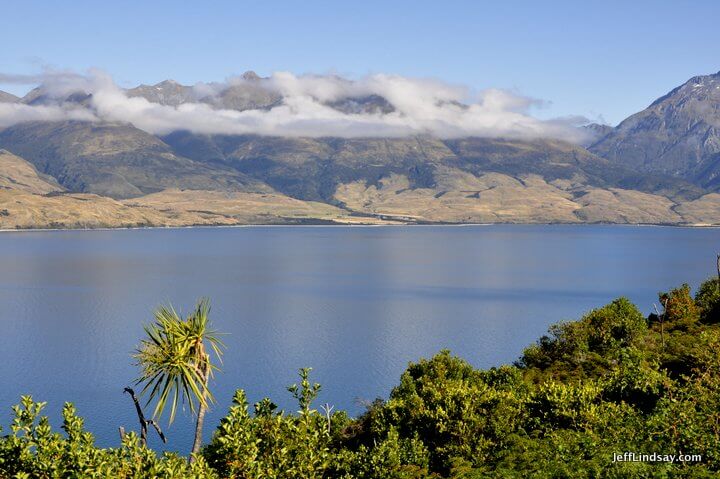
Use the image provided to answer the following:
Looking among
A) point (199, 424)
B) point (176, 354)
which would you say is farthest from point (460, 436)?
point (176, 354)

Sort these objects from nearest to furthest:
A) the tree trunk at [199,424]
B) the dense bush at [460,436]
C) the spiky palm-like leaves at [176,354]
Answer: the dense bush at [460,436] < the tree trunk at [199,424] < the spiky palm-like leaves at [176,354]

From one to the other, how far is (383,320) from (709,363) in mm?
124286

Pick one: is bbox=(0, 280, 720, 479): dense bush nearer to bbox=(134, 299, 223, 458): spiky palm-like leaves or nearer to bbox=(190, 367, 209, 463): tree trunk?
bbox=(190, 367, 209, 463): tree trunk

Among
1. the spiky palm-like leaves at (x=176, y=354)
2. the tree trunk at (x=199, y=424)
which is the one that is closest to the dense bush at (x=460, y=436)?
the tree trunk at (x=199, y=424)

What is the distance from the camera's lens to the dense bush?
28.4 meters

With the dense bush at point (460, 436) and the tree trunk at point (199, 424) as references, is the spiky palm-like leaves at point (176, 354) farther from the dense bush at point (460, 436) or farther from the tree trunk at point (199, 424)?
the dense bush at point (460, 436)

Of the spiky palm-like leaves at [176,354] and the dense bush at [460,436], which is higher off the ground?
the spiky palm-like leaves at [176,354]

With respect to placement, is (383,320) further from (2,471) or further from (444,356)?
(2,471)

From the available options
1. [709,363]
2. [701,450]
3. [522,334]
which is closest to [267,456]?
[701,450]

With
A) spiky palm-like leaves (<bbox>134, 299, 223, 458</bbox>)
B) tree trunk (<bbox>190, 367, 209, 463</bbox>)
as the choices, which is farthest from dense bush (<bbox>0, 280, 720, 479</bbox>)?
spiky palm-like leaves (<bbox>134, 299, 223, 458</bbox>)

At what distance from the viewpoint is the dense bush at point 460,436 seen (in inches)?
1118

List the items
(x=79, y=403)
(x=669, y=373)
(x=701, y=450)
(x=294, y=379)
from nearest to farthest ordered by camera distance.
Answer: (x=701, y=450) → (x=669, y=373) → (x=79, y=403) → (x=294, y=379)

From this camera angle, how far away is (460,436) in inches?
1826

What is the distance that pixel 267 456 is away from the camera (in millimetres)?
31734
